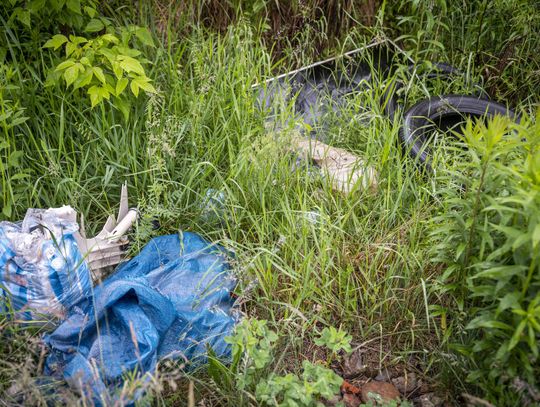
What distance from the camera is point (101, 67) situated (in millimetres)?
3271

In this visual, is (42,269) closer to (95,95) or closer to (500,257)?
(95,95)

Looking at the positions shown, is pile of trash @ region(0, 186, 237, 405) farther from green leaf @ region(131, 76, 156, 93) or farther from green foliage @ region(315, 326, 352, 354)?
green leaf @ region(131, 76, 156, 93)

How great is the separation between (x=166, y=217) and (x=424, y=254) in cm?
136

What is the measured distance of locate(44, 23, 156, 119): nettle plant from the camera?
9.68 ft

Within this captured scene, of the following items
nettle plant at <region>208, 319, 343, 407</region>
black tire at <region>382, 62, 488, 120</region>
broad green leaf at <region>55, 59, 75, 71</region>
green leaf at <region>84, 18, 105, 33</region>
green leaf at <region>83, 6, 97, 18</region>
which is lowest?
nettle plant at <region>208, 319, 343, 407</region>

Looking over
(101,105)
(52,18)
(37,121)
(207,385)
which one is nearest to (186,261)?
(207,385)

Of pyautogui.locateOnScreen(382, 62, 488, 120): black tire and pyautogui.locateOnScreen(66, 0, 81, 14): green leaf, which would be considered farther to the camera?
pyautogui.locateOnScreen(382, 62, 488, 120): black tire

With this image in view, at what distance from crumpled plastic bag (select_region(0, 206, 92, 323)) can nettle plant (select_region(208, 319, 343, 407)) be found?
0.78m

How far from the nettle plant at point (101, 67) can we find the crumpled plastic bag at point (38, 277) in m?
0.77

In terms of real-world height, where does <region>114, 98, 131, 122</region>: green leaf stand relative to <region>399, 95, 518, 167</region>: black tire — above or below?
above

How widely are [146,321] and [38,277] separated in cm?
54

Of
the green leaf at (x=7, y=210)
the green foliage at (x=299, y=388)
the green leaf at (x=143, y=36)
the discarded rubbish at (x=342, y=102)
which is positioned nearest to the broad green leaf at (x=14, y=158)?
the green leaf at (x=7, y=210)

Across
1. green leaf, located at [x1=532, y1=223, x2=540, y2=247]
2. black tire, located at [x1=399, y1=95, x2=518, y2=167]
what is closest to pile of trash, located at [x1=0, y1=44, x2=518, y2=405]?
black tire, located at [x1=399, y1=95, x2=518, y2=167]

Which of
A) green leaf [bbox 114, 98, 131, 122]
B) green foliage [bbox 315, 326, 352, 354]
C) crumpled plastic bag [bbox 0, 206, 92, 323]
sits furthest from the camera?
green leaf [bbox 114, 98, 131, 122]
